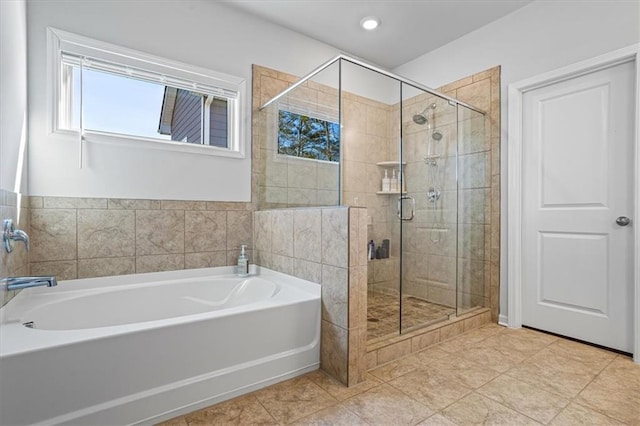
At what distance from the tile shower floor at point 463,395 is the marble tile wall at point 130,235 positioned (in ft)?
3.92

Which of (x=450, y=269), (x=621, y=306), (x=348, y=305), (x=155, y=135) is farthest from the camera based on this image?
(x=450, y=269)

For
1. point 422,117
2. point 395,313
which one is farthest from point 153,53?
point 395,313

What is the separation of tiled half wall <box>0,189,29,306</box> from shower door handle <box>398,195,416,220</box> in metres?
2.42

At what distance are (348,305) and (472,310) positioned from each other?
153cm

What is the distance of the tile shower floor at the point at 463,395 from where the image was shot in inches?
55.6

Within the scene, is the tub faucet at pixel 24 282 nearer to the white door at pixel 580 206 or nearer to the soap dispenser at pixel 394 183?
the soap dispenser at pixel 394 183

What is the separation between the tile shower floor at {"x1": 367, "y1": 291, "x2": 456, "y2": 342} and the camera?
2211 mm

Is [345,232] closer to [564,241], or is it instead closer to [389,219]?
[389,219]

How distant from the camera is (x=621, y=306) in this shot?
6.84 ft

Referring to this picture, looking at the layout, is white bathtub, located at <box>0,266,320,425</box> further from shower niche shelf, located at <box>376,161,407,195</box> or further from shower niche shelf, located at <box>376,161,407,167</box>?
shower niche shelf, located at <box>376,161,407,167</box>

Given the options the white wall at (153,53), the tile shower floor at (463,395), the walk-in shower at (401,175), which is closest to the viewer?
the tile shower floor at (463,395)

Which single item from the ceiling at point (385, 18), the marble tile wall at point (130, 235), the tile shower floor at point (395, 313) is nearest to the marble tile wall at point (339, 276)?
the tile shower floor at point (395, 313)

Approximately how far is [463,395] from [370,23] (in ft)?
9.54

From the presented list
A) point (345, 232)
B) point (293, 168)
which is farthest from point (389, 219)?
point (345, 232)
